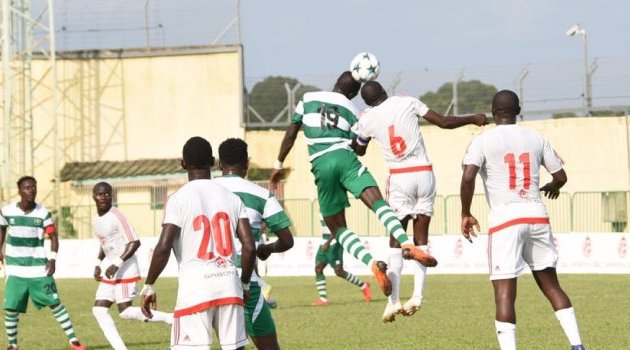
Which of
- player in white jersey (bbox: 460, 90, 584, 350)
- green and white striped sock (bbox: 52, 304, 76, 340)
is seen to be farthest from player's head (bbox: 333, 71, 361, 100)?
green and white striped sock (bbox: 52, 304, 76, 340)

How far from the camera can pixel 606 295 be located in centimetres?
2666

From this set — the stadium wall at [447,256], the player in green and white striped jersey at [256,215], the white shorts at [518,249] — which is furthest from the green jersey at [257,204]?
the stadium wall at [447,256]

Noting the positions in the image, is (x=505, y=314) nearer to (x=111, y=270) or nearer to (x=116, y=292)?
(x=111, y=270)

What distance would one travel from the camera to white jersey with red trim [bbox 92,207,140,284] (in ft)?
61.1

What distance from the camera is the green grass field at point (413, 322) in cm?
1744

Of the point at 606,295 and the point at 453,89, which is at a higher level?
the point at 453,89

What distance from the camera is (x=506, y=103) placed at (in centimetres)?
1247

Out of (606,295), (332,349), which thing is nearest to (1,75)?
(606,295)

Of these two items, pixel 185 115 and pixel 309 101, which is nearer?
pixel 309 101

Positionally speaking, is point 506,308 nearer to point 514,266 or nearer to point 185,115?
point 514,266

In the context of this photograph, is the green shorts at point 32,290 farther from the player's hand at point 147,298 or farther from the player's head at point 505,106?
the player's hand at point 147,298

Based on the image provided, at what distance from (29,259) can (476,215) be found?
27.7m

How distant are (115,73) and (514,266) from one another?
49.1 metres

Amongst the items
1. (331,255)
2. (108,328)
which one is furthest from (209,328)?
(331,255)
